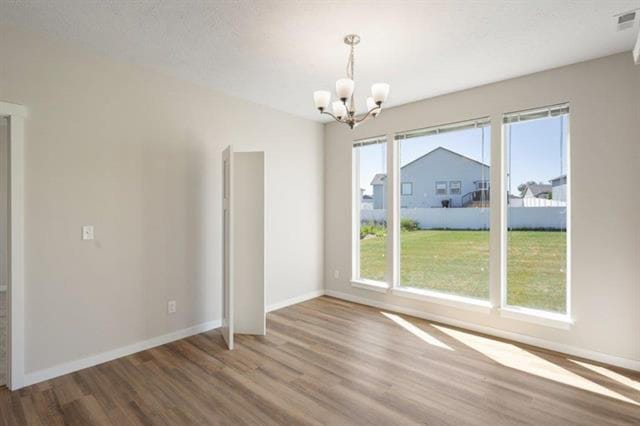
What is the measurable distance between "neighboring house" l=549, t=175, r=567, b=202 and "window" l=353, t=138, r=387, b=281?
1926 millimetres

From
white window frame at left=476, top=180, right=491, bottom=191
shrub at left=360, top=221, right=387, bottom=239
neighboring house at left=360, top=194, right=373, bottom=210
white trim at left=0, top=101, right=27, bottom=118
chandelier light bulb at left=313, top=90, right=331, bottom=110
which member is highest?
chandelier light bulb at left=313, top=90, right=331, bottom=110

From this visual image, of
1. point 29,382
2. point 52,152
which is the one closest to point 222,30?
point 52,152

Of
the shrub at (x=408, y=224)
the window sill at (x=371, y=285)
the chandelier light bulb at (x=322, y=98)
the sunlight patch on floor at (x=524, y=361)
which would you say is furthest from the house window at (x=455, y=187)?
the chandelier light bulb at (x=322, y=98)

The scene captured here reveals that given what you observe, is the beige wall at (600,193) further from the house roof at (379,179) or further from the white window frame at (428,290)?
the house roof at (379,179)

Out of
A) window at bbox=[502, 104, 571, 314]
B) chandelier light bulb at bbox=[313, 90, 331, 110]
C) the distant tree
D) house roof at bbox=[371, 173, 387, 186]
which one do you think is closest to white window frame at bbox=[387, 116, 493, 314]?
house roof at bbox=[371, 173, 387, 186]

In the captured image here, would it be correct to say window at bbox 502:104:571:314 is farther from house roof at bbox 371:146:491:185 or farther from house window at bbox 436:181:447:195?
house window at bbox 436:181:447:195

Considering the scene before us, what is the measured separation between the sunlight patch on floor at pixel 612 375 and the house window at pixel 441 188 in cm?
214

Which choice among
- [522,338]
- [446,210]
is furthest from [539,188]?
[522,338]

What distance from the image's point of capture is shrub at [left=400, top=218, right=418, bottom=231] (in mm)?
4391

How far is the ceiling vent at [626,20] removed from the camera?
7.65ft

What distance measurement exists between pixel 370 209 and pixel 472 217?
56.5 inches

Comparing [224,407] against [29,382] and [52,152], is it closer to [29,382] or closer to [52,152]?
[29,382]

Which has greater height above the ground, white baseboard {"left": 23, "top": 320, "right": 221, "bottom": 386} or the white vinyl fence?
the white vinyl fence

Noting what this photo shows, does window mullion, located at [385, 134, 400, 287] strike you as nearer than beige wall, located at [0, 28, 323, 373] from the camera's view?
No
